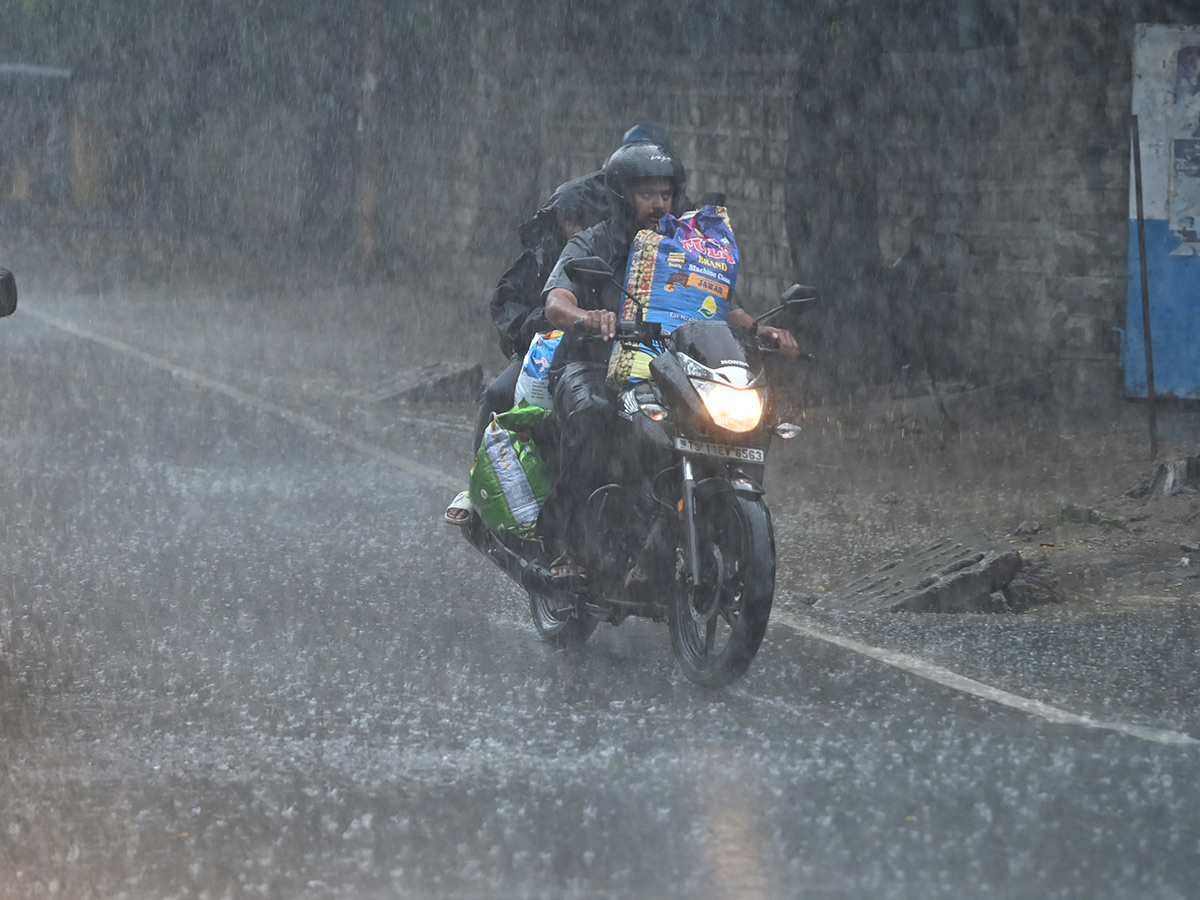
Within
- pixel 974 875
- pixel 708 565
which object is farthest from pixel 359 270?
pixel 974 875

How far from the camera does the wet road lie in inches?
161

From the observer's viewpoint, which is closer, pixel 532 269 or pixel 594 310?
pixel 594 310

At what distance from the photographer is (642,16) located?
1571 centimetres

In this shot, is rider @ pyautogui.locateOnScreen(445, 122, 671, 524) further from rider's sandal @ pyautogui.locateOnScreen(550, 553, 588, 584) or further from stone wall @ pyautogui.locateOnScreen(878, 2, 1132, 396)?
stone wall @ pyautogui.locateOnScreen(878, 2, 1132, 396)

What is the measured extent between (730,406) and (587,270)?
0.59 metres

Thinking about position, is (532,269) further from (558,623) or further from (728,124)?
(728,124)

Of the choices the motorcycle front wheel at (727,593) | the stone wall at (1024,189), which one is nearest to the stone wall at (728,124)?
the stone wall at (1024,189)

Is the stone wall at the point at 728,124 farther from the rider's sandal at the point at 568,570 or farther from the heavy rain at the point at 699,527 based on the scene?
the rider's sandal at the point at 568,570

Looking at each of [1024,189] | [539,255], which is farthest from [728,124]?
[539,255]

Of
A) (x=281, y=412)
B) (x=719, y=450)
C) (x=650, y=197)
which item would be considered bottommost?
(x=281, y=412)

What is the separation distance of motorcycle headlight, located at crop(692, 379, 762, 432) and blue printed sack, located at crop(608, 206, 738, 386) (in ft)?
1.48

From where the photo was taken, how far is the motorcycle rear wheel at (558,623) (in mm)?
5895

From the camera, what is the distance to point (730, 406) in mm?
5199

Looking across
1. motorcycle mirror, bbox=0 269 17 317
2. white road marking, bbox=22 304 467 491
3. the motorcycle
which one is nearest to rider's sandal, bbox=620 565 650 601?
the motorcycle
